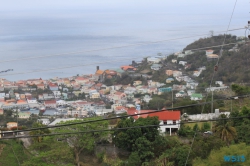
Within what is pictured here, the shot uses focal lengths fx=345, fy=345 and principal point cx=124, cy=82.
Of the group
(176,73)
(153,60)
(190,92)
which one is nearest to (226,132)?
(190,92)

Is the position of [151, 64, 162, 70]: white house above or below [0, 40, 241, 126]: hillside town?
above

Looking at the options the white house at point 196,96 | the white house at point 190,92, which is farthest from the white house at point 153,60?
the white house at point 196,96

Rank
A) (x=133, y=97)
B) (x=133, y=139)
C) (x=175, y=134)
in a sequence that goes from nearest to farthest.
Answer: (x=133, y=139) < (x=175, y=134) < (x=133, y=97)

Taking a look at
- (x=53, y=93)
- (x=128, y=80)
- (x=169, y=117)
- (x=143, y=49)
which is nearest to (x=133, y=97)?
(x=128, y=80)

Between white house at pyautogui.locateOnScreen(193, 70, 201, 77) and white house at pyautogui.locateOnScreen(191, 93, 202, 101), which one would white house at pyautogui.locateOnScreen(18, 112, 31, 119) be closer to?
white house at pyautogui.locateOnScreen(191, 93, 202, 101)

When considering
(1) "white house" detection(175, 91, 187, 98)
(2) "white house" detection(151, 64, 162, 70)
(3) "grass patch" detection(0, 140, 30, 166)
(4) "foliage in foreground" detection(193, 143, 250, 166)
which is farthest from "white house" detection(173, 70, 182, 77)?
(4) "foliage in foreground" detection(193, 143, 250, 166)

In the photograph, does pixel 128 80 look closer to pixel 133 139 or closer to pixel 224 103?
pixel 224 103

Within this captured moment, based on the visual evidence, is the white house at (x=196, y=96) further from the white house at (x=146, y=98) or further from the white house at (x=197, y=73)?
the white house at (x=197, y=73)

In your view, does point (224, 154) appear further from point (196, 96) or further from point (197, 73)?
point (197, 73)
